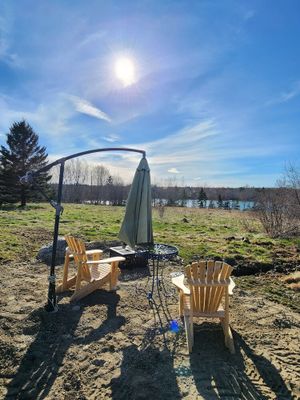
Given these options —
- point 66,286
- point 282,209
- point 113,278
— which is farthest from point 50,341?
point 282,209

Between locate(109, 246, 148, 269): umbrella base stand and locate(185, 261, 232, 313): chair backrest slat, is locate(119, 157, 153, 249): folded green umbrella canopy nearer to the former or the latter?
locate(185, 261, 232, 313): chair backrest slat

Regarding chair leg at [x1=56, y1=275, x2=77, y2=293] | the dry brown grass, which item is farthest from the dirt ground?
the dry brown grass

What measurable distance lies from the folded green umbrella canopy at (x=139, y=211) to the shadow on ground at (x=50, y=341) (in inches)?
44.0

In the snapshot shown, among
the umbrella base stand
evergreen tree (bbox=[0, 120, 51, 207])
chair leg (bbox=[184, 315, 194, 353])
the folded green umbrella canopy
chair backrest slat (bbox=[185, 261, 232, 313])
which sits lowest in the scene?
chair leg (bbox=[184, 315, 194, 353])

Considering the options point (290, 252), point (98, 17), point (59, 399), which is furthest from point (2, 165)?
point (59, 399)

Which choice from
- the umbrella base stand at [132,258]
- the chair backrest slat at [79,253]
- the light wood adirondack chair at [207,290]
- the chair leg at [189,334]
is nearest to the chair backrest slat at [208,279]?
the light wood adirondack chair at [207,290]

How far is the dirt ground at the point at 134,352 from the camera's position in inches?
101

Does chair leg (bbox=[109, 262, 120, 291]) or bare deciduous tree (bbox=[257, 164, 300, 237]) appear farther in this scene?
bare deciduous tree (bbox=[257, 164, 300, 237])

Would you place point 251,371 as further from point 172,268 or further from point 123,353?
point 172,268

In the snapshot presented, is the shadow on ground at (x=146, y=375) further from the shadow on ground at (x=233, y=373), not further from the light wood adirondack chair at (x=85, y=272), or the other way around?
the light wood adirondack chair at (x=85, y=272)

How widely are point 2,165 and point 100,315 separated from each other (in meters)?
22.7

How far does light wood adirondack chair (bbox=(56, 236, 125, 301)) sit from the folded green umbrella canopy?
2.12ft

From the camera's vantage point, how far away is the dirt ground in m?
2.56

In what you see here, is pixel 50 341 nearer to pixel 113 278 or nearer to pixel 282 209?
pixel 113 278
